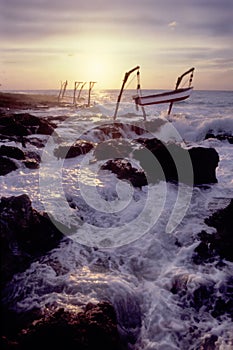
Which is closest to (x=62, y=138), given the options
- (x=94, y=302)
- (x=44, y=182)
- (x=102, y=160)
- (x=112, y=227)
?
(x=102, y=160)

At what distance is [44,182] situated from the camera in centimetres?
1025

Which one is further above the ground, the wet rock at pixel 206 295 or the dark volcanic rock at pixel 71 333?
the dark volcanic rock at pixel 71 333

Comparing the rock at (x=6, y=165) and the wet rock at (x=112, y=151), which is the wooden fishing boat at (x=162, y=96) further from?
the rock at (x=6, y=165)

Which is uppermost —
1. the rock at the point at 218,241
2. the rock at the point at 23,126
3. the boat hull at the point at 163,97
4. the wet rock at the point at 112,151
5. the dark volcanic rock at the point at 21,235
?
the boat hull at the point at 163,97

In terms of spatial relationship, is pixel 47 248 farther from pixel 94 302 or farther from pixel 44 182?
pixel 44 182

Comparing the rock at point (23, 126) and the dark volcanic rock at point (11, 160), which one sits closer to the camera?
the dark volcanic rock at point (11, 160)

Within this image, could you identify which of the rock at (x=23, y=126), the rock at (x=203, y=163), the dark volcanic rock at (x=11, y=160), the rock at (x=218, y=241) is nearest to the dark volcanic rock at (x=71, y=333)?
the rock at (x=218, y=241)

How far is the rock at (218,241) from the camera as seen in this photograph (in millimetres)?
7285

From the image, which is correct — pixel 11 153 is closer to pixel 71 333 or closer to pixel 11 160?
pixel 11 160

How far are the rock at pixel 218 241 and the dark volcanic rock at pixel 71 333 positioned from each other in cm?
322

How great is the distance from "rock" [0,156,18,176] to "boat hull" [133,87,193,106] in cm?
1422

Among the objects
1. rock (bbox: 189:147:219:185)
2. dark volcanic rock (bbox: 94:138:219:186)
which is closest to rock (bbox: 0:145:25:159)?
dark volcanic rock (bbox: 94:138:219:186)

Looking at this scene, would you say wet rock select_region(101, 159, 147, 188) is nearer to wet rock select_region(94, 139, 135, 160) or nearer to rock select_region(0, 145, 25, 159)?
wet rock select_region(94, 139, 135, 160)

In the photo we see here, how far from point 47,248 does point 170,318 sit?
9.76 ft
